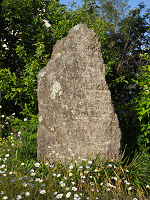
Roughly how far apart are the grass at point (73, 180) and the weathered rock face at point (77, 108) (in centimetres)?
17

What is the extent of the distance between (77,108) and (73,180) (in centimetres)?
106

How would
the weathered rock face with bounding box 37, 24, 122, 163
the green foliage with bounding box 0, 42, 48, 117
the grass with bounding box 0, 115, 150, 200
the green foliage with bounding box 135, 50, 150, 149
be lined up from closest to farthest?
the grass with bounding box 0, 115, 150, 200 → the weathered rock face with bounding box 37, 24, 122, 163 → the green foliage with bounding box 135, 50, 150, 149 → the green foliage with bounding box 0, 42, 48, 117

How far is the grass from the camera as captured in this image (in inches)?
95.5

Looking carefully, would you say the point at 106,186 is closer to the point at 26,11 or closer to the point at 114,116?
Result: the point at 114,116

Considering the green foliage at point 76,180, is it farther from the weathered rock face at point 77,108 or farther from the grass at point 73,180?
the weathered rock face at point 77,108

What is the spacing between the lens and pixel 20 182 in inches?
102

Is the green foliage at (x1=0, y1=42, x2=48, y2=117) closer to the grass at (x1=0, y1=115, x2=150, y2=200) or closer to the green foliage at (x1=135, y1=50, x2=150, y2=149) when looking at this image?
the grass at (x1=0, y1=115, x2=150, y2=200)

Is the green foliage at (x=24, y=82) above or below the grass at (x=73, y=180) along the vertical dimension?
above

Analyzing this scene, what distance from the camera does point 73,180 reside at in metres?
2.86

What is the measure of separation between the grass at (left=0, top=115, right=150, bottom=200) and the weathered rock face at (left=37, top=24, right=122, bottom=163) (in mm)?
168

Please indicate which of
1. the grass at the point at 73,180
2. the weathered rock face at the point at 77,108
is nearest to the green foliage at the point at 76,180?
the grass at the point at 73,180

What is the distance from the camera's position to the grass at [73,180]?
2426 mm

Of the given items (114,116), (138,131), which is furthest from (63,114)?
(138,131)

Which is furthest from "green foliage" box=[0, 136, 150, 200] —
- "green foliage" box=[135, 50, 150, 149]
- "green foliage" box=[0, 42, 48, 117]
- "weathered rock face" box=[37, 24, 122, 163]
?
"green foliage" box=[0, 42, 48, 117]
